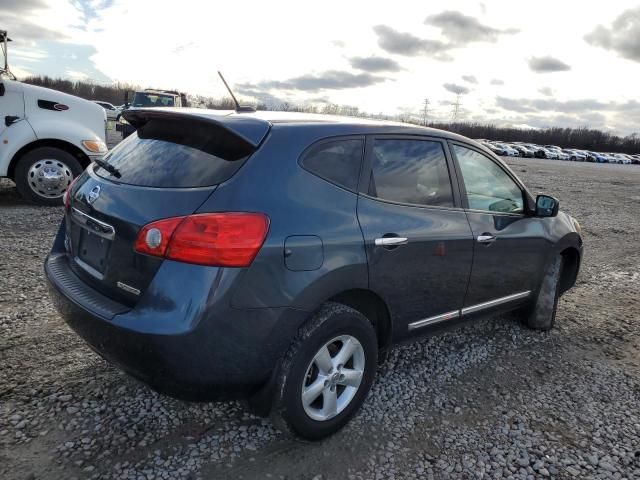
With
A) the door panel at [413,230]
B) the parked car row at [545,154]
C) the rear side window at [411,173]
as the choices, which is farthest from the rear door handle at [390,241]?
the parked car row at [545,154]

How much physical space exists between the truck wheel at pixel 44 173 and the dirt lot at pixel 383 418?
3465 millimetres

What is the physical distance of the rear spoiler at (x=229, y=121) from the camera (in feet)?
8.19

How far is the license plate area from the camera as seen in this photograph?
2549mm

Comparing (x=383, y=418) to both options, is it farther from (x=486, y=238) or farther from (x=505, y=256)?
(x=505, y=256)

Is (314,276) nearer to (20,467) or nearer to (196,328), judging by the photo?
(196,328)

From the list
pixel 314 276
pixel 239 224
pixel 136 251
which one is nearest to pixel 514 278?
pixel 314 276

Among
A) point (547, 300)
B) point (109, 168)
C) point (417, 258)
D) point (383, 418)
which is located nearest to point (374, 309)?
point (417, 258)

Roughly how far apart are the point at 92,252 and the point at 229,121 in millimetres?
992

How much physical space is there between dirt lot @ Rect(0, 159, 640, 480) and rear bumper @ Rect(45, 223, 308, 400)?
1.56 ft

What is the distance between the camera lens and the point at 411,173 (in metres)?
3.12

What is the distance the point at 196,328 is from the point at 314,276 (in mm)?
600

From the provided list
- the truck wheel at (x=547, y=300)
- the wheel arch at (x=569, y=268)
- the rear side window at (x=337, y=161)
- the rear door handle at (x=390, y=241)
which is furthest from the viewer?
the wheel arch at (x=569, y=268)

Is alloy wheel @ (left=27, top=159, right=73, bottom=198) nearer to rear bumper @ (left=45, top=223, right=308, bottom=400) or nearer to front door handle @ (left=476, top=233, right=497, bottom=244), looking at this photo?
rear bumper @ (left=45, top=223, right=308, bottom=400)

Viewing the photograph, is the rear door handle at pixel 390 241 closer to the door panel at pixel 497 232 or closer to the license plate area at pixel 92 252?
the door panel at pixel 497 232
